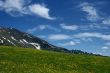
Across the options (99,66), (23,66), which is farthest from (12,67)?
(99,66)

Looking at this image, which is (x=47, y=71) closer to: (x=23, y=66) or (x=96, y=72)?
(x=23, y=66)

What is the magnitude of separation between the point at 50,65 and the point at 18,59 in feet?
17.9

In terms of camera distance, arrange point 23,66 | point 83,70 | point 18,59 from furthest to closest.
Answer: point 18,59 → point 83,70 → point 23,66

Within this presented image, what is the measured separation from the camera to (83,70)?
4025 centimetres

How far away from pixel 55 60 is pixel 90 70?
7120 millimetres

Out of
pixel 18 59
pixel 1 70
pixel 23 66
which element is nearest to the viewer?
pixel 1 70

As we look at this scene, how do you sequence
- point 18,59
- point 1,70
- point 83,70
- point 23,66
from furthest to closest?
point 18,59 < point 83,70 < point 23,66 < point 1,70

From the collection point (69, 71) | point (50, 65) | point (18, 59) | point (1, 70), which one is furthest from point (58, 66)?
point (1, 70)

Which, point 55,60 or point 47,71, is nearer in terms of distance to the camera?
point 47,71

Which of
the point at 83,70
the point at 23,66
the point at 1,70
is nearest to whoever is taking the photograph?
the point at 1,70

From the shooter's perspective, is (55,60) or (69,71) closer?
(69,71)

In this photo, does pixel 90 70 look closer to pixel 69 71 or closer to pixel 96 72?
pixel 96 72

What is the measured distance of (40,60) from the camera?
44.7 meters

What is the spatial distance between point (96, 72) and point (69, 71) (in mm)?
4362
